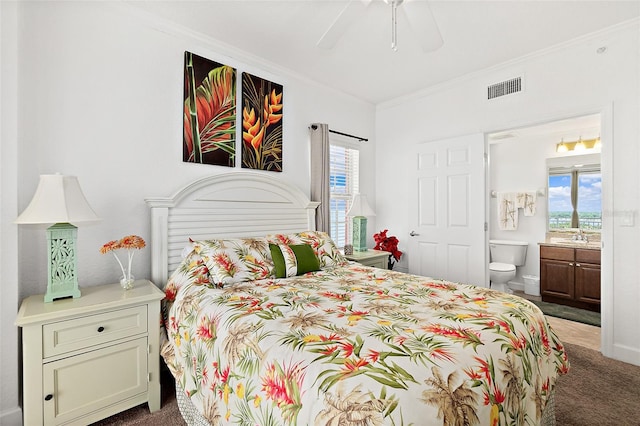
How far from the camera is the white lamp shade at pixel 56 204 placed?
1.67 metres

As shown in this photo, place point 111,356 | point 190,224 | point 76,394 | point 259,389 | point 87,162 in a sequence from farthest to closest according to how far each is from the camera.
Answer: point 190,224 < point 87,162 < point 111,356 < point 76,394 < point 259,389

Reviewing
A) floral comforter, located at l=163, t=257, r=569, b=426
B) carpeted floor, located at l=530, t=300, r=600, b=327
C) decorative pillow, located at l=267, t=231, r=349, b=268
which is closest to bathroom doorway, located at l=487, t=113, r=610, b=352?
carpeted floor, located at l=530, t=300, r=600, b=327

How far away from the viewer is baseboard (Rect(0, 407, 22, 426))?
1.65m

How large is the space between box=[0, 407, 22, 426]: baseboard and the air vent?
460 cm

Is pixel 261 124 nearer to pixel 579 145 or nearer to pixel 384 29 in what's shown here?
pixel 384 29

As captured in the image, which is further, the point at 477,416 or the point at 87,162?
the point at 87,162

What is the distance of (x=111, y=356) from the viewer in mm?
1783

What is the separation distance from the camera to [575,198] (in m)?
4.42

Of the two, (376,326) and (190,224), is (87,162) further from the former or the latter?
(376,326)

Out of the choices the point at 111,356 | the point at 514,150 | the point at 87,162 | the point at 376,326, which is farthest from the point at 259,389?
the point at 514,150

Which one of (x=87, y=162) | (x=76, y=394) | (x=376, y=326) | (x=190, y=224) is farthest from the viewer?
(x=190, y=224)

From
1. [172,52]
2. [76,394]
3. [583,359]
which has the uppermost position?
[172,52]

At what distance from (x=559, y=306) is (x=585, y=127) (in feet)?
8.31

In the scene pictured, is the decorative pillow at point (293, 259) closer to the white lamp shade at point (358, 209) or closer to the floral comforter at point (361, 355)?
the floral comforter at point (361, 355)
